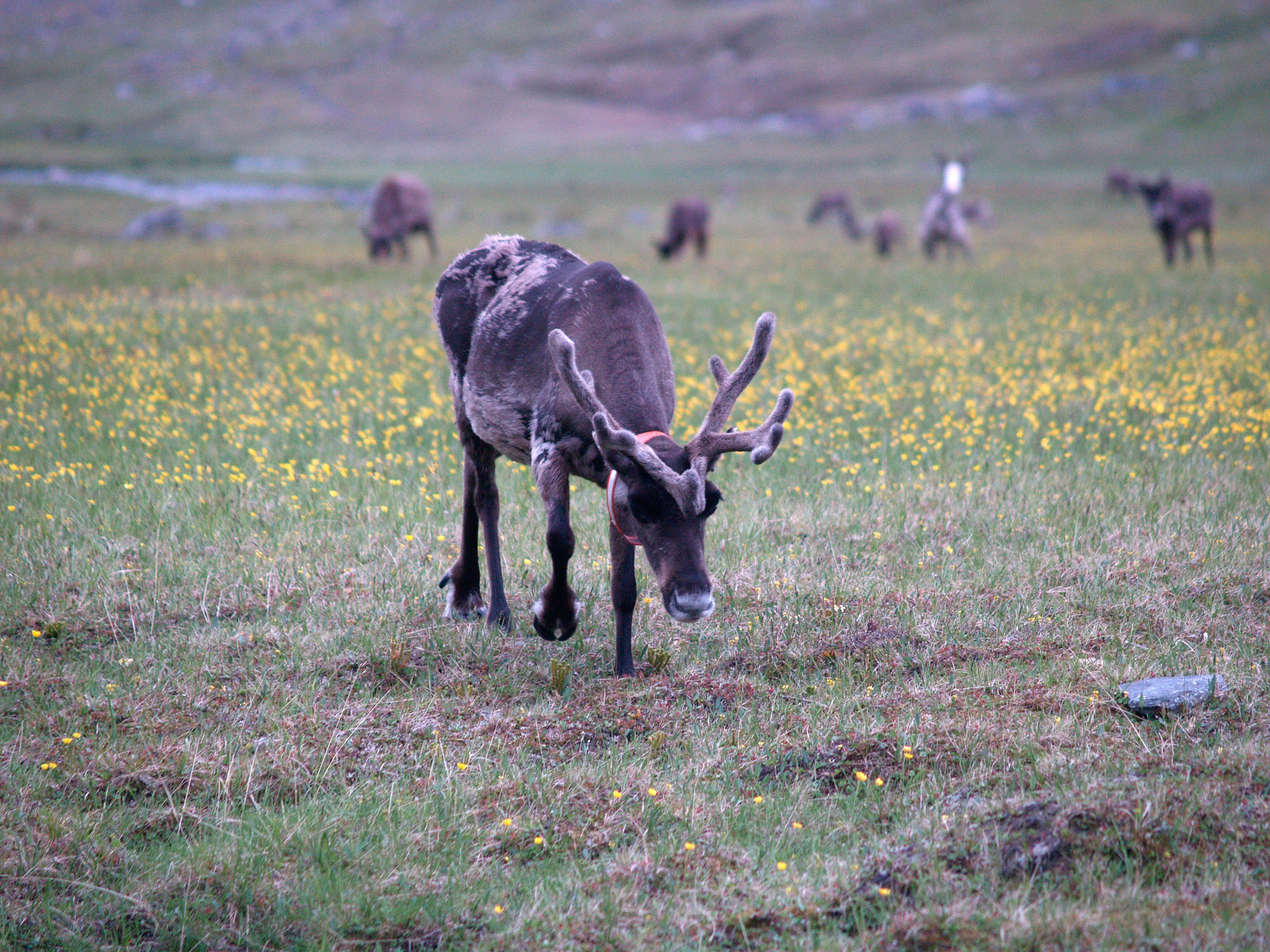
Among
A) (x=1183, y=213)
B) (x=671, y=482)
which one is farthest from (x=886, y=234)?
(x=671, y=482)

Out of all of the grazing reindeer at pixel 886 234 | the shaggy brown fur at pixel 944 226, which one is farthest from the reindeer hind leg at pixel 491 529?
the grazing reindeer at pixel 886 234

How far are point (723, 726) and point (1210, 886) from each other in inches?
88.1

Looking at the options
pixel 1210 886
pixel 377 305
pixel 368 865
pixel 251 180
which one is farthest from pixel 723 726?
pixel 251 180

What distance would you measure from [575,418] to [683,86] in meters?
158

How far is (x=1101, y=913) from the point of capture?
13.0 ft

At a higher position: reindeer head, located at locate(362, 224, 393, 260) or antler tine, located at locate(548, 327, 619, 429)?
reindeer head, located at locate(362, 224, 393, 260)

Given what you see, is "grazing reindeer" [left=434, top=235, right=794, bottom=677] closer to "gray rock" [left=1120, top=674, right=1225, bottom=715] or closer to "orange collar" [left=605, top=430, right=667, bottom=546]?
"orange collar" [left=605, top=430, right=667, bottom=546]

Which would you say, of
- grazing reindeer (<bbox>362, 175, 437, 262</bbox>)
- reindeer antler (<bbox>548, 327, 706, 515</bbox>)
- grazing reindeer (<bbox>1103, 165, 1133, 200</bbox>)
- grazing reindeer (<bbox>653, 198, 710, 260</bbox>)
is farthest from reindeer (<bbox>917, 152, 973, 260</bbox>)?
reindeer antler (<bbox>548, 327, 706, 515</bbox>)

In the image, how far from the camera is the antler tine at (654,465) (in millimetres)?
5277

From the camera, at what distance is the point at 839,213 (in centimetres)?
4416

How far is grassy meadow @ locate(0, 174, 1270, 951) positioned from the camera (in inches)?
165

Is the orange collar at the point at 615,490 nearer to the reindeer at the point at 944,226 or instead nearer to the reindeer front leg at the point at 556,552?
the reindeer front leg at the point at 556,552

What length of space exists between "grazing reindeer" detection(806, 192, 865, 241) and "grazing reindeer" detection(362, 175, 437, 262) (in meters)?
16.3

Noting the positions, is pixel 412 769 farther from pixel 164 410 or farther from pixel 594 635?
pixel 164 410
